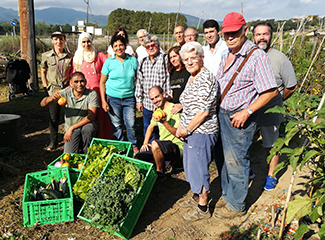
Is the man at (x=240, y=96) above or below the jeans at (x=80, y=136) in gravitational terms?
above

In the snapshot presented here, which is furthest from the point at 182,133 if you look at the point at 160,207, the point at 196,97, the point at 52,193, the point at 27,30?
the point at 27,30

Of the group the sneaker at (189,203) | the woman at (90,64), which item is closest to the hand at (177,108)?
the sneaker at (189,203)

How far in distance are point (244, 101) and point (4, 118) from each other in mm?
4194

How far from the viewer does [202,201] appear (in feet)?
9.98

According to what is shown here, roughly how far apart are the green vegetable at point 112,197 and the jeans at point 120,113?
5.19 feet

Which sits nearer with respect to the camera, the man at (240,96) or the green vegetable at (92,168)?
the man at (240,96)

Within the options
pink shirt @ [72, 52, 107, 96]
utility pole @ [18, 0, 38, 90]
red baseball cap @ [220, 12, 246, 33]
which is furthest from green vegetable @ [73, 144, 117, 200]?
utility pole @ [18, 0, 38, 90]

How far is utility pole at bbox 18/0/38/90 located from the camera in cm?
754

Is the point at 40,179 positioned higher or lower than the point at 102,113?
lower

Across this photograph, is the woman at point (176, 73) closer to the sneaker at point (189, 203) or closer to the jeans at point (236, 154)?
the jeans at point (236, 154)

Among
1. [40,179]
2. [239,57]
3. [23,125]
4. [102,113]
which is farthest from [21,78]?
[239,57]

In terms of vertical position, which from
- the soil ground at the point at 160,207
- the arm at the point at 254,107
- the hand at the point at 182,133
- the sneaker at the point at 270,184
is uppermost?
the arm at the point at 254,107

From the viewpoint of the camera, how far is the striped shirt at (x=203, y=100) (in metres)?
2.61

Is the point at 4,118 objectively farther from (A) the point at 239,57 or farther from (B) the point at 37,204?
(A) the point at 239,57
